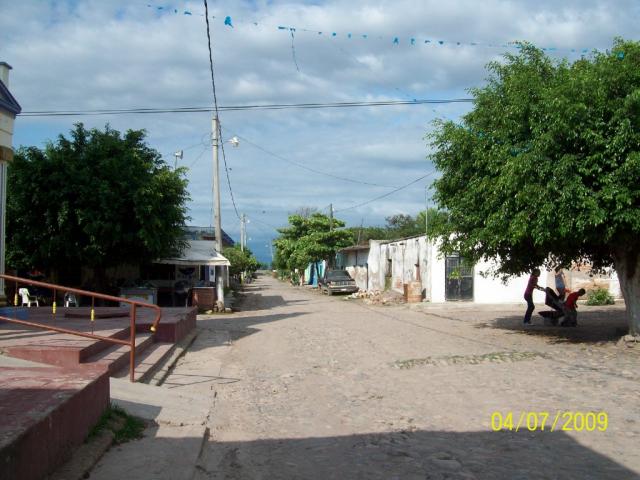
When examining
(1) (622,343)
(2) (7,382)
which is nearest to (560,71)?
(1) (622,343)

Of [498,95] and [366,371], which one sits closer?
[366,371]

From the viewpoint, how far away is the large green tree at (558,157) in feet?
34.3

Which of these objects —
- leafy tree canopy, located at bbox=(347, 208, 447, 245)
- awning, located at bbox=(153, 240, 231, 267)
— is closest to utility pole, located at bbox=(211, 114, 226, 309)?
awning, located at bbox=(153, 240, 231, 267)

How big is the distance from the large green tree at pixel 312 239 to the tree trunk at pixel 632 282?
33551mm

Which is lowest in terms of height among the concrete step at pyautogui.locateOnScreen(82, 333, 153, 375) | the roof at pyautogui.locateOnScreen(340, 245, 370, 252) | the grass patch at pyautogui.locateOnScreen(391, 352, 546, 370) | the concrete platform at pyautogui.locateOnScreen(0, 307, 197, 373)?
the grass patch at pyautogui.locateOnScreen(391, 352, 546, 370)

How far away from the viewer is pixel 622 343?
12.7 metres

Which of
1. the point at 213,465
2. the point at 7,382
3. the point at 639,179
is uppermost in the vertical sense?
the point at 639,179

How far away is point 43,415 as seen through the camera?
458cm

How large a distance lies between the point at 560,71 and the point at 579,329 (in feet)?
23.6

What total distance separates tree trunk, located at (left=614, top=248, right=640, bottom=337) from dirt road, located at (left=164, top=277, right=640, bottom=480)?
767 millimetres

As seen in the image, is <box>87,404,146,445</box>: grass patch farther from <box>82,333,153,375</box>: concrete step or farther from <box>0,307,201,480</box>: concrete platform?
<box>82,333,153,375</box>: concrete step

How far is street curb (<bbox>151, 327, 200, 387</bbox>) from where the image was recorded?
912 centimetres

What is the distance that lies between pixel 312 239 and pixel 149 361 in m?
36.5

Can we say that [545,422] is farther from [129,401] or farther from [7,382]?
[7,382]
